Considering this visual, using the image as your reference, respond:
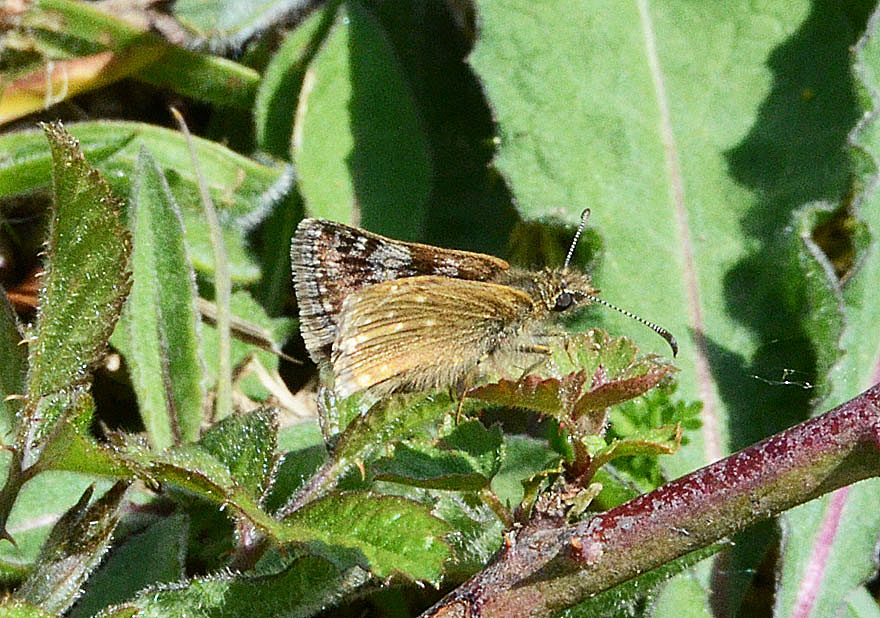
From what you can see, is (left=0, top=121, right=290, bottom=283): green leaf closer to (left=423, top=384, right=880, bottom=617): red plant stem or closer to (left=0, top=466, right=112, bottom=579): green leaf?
(left=0, top=466, right=112, bottom=579): green leaf

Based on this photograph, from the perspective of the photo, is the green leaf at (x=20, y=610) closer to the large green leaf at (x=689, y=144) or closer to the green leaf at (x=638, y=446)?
the green leaf at (x=638, y=446)

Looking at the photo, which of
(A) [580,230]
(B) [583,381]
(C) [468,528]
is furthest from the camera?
(A) [580,230]

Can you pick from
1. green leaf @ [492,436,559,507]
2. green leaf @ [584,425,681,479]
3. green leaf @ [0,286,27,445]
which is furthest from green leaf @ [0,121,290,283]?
green leaf @ [584,425,681,479]

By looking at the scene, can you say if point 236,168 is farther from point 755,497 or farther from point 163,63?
point 755,497

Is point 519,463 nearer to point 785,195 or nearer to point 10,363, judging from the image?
point 10,363

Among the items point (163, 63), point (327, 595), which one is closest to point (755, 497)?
point (327, 595)

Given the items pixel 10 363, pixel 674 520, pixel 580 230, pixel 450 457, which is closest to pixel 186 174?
pixel 10 363
